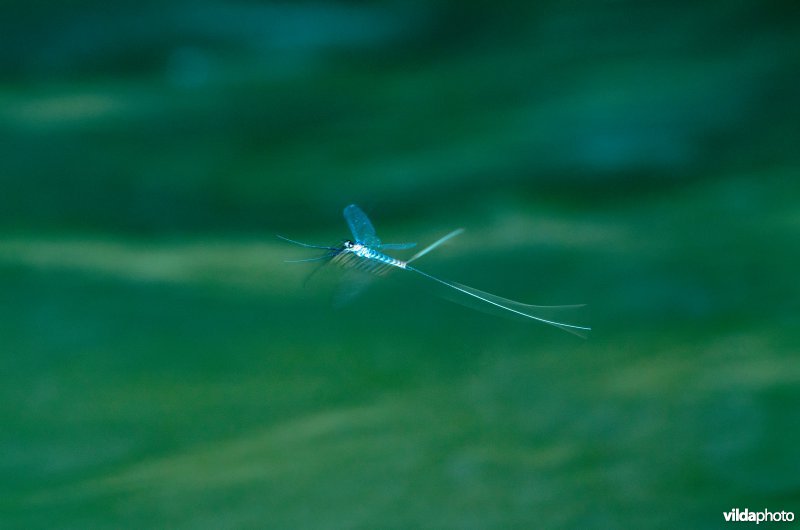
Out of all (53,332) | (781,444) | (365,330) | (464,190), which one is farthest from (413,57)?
(781,444)

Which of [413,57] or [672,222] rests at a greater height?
[413,57]

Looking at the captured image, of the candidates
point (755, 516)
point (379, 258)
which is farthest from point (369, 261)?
point (755, 516)

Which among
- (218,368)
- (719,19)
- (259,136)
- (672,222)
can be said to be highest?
(719,19)

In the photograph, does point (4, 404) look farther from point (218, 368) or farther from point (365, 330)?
point (365, 330)

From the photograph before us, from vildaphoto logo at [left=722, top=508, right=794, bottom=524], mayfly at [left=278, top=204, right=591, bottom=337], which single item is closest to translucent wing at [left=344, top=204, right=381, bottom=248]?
mayfly at [left=278, top=204, right=591, bottom=337]

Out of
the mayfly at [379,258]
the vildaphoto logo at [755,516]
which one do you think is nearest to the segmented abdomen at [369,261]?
the mayfly at [379,258]

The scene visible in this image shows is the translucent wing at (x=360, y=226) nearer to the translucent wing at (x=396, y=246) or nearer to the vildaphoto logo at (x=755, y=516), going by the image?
the translucent wing at (x=396, y=246)

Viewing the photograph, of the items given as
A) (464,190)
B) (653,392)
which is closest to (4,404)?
(464,190)
